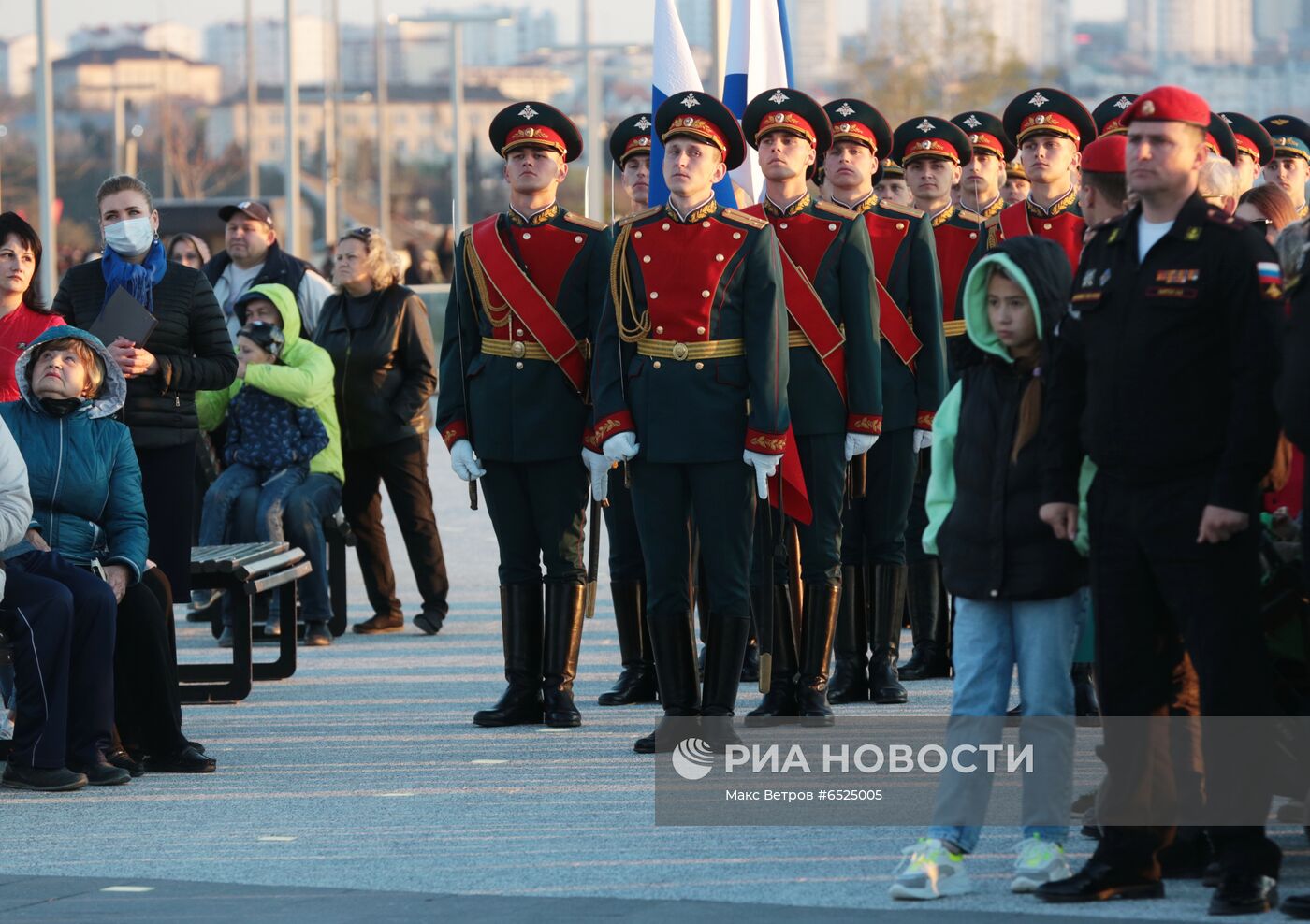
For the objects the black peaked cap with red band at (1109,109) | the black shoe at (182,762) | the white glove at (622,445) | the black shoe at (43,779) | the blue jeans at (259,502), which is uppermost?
the black peaked cap with red band at (1109,109)

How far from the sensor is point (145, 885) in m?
6.11

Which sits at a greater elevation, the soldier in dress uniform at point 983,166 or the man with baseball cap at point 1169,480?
the soldier in dress uniform at point 983,166

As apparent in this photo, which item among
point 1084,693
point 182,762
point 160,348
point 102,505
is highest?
point 160,348

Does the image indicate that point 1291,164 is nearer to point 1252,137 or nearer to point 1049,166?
point 1252,137

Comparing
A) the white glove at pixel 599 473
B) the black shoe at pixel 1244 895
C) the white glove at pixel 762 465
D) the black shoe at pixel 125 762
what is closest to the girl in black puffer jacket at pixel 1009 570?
the black shoe at pixel 1244 895

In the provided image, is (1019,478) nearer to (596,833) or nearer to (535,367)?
(596,833)

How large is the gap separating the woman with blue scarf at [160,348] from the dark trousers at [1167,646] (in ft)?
13.5

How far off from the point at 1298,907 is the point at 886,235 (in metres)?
3.96

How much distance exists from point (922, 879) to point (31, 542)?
134 inches

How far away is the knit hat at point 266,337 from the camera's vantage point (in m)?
10.9

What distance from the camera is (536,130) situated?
8.38 meters

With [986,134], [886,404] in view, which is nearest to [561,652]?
[886,404]

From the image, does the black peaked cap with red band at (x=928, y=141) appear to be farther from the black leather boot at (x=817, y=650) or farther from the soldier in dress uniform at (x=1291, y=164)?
the black leather boot at (x=817, y=650)

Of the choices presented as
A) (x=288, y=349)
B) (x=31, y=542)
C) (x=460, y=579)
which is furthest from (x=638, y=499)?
(x=460, y=579)
